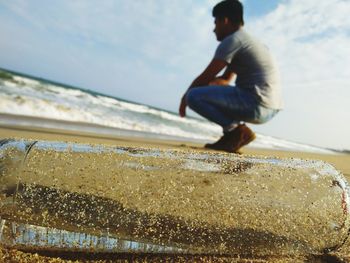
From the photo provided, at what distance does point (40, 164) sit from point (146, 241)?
1.16 ft

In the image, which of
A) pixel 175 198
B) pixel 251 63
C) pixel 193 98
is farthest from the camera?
pixel 193 98

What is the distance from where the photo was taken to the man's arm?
128 inches

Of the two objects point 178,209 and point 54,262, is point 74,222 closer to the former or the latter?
point 54,262

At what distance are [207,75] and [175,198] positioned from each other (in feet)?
7.82

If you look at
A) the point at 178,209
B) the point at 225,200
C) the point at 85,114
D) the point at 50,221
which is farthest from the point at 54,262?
the point at 85,114

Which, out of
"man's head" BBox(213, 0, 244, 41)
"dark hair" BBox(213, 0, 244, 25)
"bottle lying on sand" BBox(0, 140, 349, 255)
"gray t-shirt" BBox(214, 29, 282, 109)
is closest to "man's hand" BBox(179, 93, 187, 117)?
"gray t-shirt" BBox(214, 29, 282, 109)

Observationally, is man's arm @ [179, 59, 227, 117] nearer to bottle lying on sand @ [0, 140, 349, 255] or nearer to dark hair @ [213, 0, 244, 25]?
dark hair @ [213, 0, 244, 25]

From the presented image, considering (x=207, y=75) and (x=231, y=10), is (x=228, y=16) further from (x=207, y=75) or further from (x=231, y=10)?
(x=207, y=75)

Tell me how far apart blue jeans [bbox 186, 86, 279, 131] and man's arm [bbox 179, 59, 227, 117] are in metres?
0.06

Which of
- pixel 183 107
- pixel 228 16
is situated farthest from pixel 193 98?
pixel 228 16

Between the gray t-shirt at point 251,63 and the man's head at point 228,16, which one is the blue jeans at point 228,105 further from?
the man's head at point 228,16

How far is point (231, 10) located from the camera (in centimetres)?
337

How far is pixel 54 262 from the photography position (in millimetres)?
985

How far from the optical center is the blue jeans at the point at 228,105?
3.30 metres
